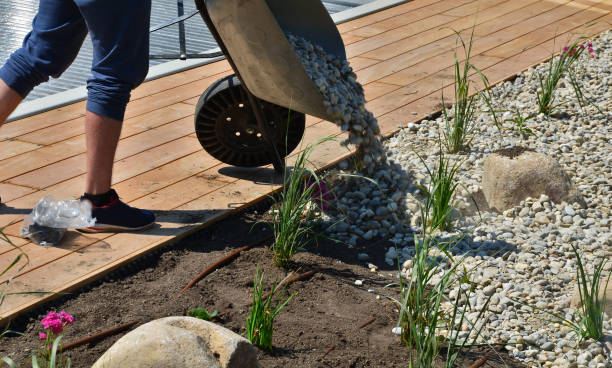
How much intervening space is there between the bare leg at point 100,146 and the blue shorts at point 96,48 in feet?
0.10

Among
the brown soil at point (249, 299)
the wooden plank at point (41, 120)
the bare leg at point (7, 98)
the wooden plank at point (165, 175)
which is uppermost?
the bare leg at point (7, 98)

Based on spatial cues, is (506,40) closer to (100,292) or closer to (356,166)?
(356,166)

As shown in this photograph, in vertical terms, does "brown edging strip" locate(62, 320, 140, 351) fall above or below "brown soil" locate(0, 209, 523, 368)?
above

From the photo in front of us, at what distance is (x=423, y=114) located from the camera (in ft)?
14.1

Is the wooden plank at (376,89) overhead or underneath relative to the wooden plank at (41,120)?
underneath

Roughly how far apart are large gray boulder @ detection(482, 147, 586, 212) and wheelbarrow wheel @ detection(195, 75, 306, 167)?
0.81 meters

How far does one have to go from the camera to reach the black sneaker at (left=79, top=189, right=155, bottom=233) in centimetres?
294

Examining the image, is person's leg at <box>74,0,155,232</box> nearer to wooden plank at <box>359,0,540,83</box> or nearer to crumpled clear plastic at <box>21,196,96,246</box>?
crumpled clear plastic at <box>21,196,96,246</box>

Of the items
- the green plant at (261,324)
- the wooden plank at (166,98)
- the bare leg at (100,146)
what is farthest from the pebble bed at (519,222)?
the wooden plank at (166,98)

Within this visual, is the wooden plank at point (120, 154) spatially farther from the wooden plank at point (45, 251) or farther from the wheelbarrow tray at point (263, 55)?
the wheelbarrow tray at point (263, 55)

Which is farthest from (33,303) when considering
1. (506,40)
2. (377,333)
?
(506,40)

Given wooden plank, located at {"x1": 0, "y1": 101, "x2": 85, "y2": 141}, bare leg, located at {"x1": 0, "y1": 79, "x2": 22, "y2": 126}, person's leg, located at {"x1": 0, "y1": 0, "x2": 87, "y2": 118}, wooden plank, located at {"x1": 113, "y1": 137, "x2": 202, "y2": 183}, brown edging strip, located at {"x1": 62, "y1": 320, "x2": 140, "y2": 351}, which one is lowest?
brown edging strip, located at {"x1": 62, "y1": 320, "x2": 140, "y2": 351}

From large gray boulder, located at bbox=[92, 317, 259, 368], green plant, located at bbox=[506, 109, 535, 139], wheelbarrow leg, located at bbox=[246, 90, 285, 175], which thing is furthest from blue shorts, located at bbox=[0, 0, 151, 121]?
green plant, located at bbox=[506, 109, 535, 139]

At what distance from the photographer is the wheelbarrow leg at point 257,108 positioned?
299cm
